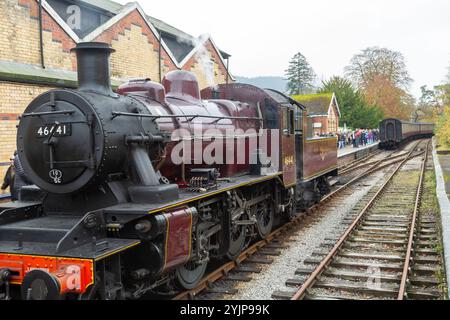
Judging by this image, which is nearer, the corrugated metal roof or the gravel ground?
the gravel ground

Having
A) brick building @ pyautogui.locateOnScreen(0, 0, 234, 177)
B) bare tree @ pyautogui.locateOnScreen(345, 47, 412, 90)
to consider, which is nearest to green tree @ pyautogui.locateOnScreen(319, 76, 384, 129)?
bare tree @ pyautogui.locateOnScreen(345, 47, 412, 90)

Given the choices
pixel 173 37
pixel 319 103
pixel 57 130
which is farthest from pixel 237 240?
pixel 319 103

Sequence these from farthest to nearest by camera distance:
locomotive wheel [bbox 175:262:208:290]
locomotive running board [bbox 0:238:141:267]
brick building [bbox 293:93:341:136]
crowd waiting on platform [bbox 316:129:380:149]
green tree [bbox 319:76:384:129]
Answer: green tree [bbox 319:76:384:129], brick building [bbox 293:93:341:136], crowd waiting on platform [bbox 316:129:380:149], locomotive wheel [bbox 175:262:208:290], locomotive running board [bbox 0:238:141:267]

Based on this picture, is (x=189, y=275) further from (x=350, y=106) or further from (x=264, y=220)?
(x=350, y=106)

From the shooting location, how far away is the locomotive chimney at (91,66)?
4.93 metres

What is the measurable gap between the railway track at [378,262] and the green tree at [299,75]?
207 ft

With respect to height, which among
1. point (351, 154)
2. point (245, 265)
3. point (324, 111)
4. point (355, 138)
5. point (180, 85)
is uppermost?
point (324, 111)

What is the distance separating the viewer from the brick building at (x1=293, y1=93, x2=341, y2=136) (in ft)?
123

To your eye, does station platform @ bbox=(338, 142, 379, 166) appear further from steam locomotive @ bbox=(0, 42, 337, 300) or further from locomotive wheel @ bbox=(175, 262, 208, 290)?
locomotive wheel @ bbox=(175, 262, 208, 290)

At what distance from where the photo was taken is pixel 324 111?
126 ft

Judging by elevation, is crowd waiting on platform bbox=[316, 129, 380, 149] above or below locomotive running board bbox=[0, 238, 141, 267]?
above

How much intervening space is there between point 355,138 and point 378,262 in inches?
1117

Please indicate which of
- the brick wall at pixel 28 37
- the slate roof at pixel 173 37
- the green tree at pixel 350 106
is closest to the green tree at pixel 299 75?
the green tree at pixel 350 106

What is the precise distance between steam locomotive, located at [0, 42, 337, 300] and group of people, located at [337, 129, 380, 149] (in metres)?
29.4
